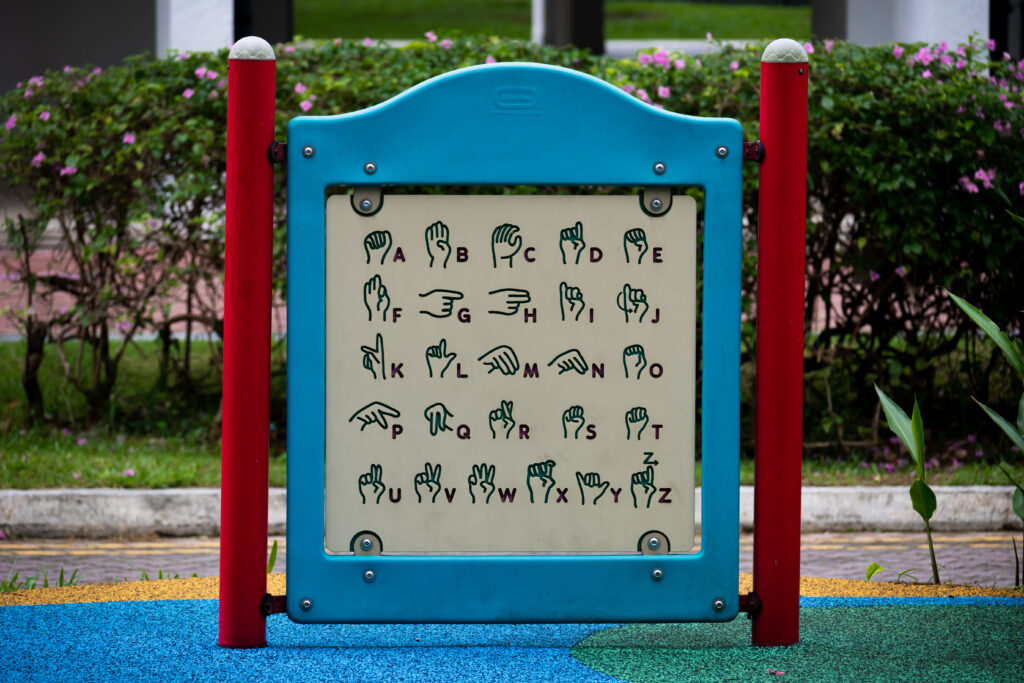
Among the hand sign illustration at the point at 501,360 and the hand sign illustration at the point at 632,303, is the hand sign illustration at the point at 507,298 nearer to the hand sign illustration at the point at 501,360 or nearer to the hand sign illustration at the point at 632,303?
the hand sign illustration at the point at 501,360

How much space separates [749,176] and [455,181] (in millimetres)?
3500

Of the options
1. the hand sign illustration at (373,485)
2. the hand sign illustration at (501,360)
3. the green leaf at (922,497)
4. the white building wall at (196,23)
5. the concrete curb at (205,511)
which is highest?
the white building wall at (196,23)

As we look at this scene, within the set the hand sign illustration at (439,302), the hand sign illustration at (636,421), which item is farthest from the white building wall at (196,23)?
the hand sign illustration at (636,421)

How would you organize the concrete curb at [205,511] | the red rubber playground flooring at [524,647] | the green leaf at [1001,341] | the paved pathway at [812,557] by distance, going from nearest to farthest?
1. the red rubber playground flooring at [524,647]
2. the green leaf at [1001,341]
3. the paved pathway at [812,557]
4. the concrete curb at [205,511]

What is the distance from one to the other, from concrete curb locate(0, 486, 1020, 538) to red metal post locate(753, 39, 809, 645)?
9.00 feet

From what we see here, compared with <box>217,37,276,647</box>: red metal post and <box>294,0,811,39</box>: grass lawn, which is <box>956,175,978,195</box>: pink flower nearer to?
<box>217,37,276,647</box>: red metal post

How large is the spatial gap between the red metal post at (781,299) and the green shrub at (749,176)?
3166 mm

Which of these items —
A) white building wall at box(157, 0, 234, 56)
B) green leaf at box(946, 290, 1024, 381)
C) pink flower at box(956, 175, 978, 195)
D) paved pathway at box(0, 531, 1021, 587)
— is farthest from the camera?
white building wall at box(157, 0, 234, 56)

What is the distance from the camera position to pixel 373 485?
2.72 m

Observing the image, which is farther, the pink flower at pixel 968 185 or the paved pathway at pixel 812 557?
the pink flower at pixel 968 185

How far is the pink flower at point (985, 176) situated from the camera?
593cm

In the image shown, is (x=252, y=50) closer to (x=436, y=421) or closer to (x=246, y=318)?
(x=246, y=318)

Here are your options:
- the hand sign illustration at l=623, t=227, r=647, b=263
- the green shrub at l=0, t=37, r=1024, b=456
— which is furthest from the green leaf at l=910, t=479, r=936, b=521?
the green shrub at l=0, t=37, r=1024, b=456

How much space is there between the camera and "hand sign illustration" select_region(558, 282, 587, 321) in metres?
2.73
